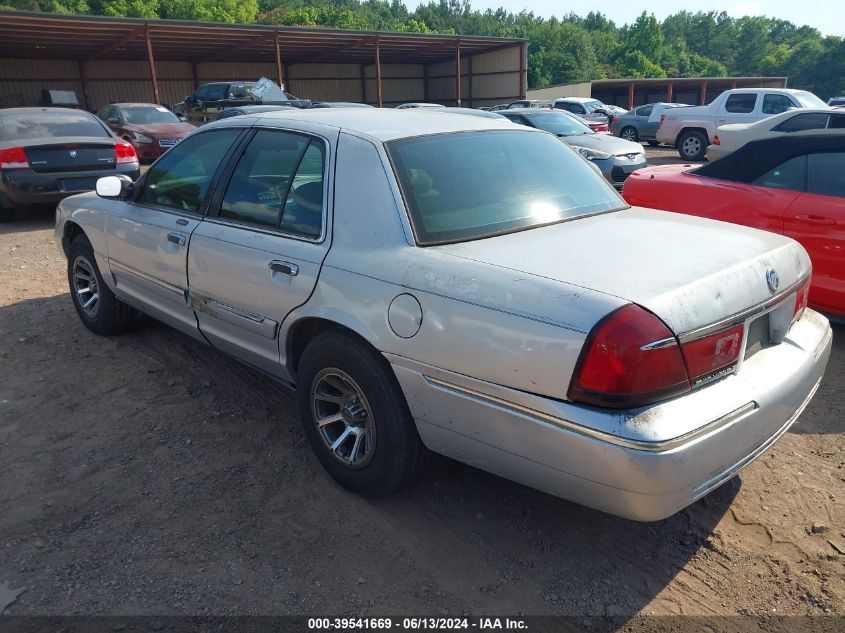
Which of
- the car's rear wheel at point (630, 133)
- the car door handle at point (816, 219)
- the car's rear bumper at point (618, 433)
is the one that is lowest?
the car's rear wheel at point (630, 133)

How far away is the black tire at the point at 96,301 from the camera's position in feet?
15.9

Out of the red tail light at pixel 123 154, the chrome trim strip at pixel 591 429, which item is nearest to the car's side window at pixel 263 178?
the chrome trim strip at pixel 591 429

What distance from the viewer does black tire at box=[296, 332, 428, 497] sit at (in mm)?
2711

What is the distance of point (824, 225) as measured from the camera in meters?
4.50

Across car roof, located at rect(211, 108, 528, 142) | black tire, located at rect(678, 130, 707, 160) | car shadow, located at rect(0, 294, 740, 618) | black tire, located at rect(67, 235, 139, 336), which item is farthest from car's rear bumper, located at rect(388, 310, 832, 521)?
black tire, located at rect(678, 130, 707, 160)

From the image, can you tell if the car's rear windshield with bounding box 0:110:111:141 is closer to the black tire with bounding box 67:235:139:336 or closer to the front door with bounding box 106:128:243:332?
the black tire with bounding box 67:235:139:336

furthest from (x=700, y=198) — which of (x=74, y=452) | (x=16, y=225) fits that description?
(x=16, y=225)

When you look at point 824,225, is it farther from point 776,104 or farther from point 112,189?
point 776,104

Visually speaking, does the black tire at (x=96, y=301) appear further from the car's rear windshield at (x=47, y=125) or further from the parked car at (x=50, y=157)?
the car's rear windshield at (x=47, y=125)

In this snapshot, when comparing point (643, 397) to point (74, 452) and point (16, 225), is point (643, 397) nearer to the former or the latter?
point (74, 452)

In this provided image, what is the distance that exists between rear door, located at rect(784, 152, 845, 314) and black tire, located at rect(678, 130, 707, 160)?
1290 cm

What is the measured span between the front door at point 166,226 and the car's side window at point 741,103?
15.2m

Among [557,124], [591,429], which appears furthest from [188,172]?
[557,124]

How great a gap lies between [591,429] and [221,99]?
20.4 metres
